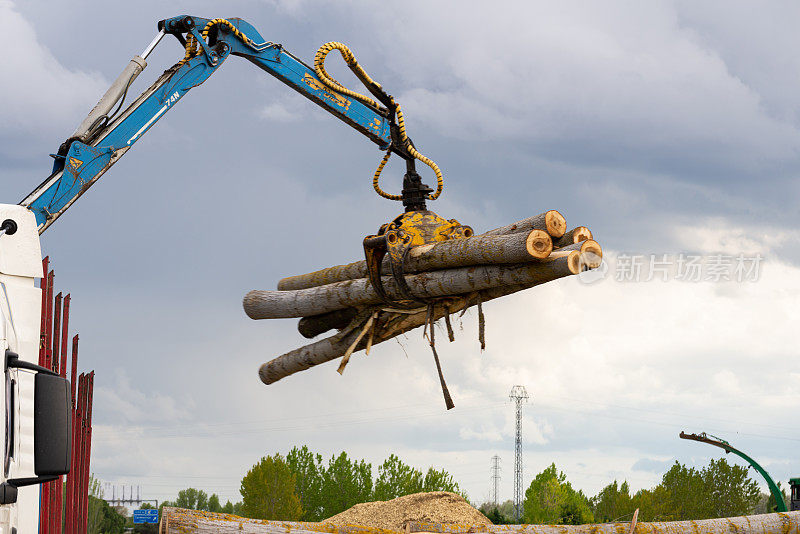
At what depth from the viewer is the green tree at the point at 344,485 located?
29047 mm

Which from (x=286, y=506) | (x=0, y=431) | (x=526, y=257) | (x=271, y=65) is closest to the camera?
(x=0, y=431)

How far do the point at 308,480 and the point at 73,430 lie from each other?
72.2ft

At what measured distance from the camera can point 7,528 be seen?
4648mm

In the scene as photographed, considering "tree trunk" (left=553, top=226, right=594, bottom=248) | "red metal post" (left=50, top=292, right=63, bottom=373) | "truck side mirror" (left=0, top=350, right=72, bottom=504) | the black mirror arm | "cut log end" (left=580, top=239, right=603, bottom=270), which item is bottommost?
"truck side mirror" (left=0, top=350, right=72, bottom=504)

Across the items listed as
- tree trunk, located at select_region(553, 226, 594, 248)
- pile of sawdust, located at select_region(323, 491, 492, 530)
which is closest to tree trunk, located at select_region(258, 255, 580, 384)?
tree trunk, located at select_region(553, 226, 594, 248)

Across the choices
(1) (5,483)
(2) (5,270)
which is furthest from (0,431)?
(2) (5,270)

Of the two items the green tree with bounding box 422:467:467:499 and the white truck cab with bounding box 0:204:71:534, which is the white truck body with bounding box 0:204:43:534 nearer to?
the white truck cab with bounding box 0:204:71:534

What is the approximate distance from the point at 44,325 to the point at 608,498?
104 ft

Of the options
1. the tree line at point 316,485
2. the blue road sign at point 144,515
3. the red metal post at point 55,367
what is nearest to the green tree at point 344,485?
the tree line at point 316,485

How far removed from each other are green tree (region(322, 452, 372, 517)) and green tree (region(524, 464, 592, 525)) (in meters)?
8.57

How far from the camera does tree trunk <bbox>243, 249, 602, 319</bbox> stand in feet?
25.4

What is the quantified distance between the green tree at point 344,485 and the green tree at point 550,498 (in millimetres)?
8571

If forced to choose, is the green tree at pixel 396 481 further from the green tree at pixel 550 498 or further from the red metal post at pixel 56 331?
the red metal post at pixel 56 331

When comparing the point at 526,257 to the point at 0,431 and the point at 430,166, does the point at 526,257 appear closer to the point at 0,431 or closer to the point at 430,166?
the point at 430,166
